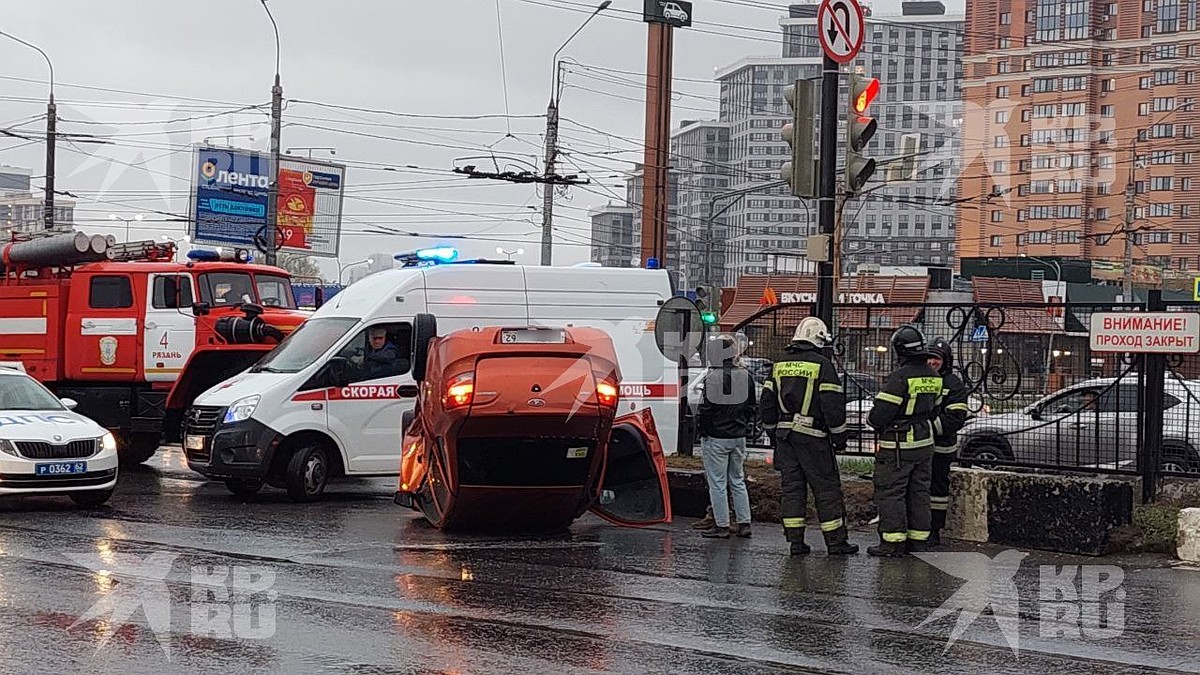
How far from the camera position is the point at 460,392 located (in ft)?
34.9

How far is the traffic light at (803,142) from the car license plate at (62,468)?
7.22 metres

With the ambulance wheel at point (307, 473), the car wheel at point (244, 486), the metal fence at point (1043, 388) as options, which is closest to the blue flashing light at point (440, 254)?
the ambulance wheel at point (307, 473)

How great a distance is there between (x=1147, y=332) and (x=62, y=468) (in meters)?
9.81

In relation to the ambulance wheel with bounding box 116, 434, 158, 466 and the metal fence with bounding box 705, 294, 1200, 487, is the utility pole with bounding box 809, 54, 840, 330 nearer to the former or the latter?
the metal fence with bounding box 705, 294, 1200, 487

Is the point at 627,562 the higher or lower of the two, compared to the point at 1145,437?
lower

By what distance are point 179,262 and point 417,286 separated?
547cm

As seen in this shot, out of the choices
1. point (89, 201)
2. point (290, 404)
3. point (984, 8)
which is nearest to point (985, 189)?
point (984, 8)

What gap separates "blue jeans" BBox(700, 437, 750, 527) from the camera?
11.8 meters

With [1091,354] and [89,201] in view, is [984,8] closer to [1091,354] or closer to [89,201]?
[89,201]

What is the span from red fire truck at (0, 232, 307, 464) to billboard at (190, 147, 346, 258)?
19.2 meters

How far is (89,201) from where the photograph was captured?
141ft

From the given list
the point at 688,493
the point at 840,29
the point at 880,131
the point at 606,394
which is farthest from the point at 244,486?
the point at 880,131

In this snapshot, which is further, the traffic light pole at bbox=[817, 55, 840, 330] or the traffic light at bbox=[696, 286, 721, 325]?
the traffic light at bbox=[696, 286, 721, 325]

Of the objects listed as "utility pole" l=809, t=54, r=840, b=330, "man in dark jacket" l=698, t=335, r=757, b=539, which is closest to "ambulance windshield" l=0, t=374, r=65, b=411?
"man in dark jacket" l=698, t=335, r=757, b=539
